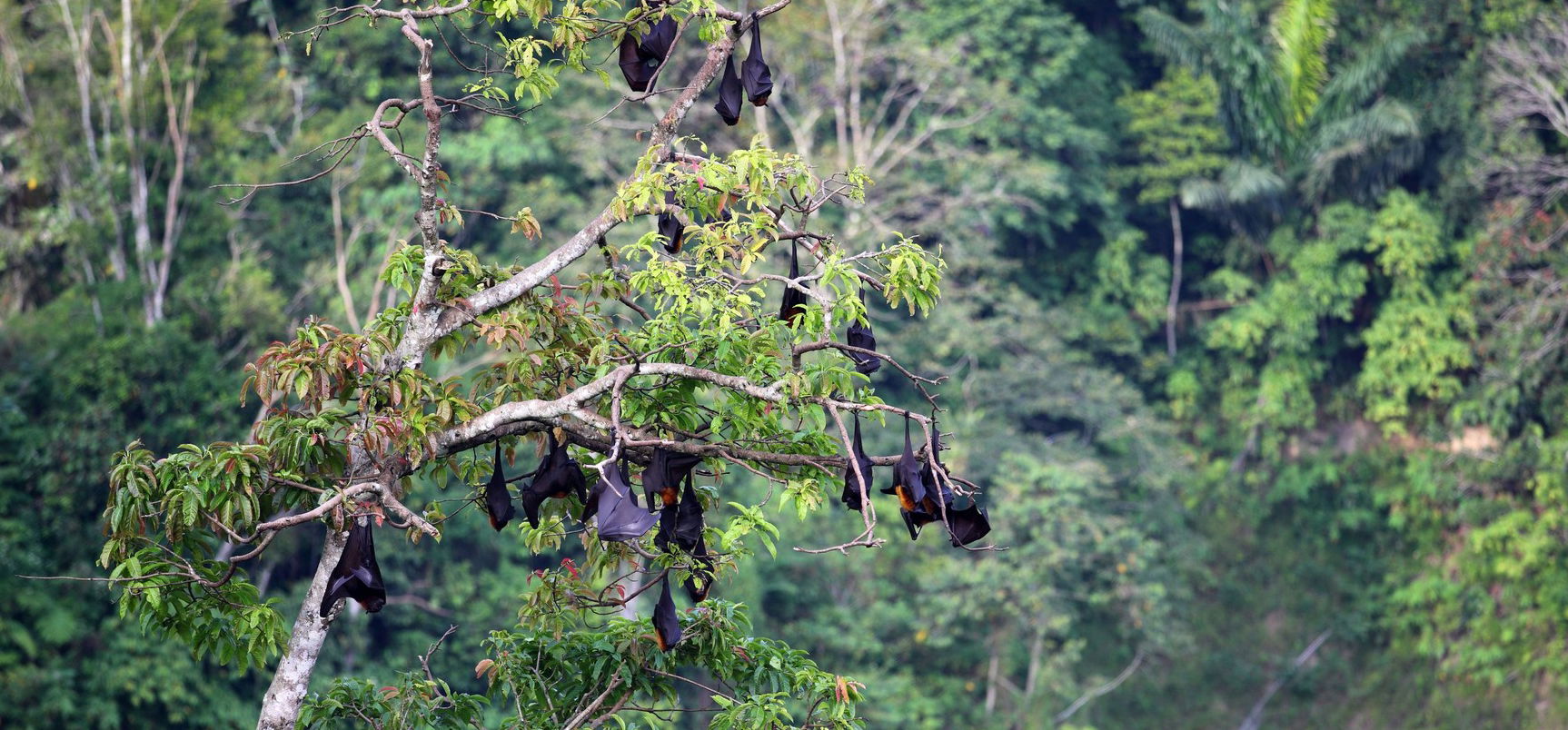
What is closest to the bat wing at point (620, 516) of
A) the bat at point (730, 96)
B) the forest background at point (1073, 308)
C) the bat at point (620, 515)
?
the bat at point (620, 515)

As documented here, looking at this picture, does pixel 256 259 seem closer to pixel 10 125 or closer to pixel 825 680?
pixel 10 125

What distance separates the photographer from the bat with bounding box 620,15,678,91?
219 inches

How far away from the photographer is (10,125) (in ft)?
53.3

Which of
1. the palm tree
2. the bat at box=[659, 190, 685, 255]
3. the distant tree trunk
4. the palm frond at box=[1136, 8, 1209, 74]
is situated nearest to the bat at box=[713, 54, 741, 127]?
the bat at box=[659, 190, 685, 255]

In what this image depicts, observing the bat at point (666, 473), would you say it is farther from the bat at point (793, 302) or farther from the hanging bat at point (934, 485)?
the hanging bat at point (934, 485)

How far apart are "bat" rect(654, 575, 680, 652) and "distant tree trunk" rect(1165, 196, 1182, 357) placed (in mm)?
18089

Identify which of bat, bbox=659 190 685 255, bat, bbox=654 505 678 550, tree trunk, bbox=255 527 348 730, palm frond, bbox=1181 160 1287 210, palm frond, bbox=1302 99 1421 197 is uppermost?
bat, bbox=659 190 685 255

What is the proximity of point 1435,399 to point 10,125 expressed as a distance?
16938 mm

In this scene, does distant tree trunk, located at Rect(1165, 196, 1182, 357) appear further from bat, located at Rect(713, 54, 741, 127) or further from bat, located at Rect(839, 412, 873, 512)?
bat, located at Rect(839, 412, 873, 512)

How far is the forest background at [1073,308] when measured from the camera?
15820mm

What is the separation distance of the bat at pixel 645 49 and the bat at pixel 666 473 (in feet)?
4.72

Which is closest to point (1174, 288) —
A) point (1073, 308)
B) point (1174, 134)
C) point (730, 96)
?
point (1073, 308)

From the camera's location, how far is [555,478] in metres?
5.14

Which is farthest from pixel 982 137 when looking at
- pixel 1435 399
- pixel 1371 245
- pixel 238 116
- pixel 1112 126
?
pixel 238 116
